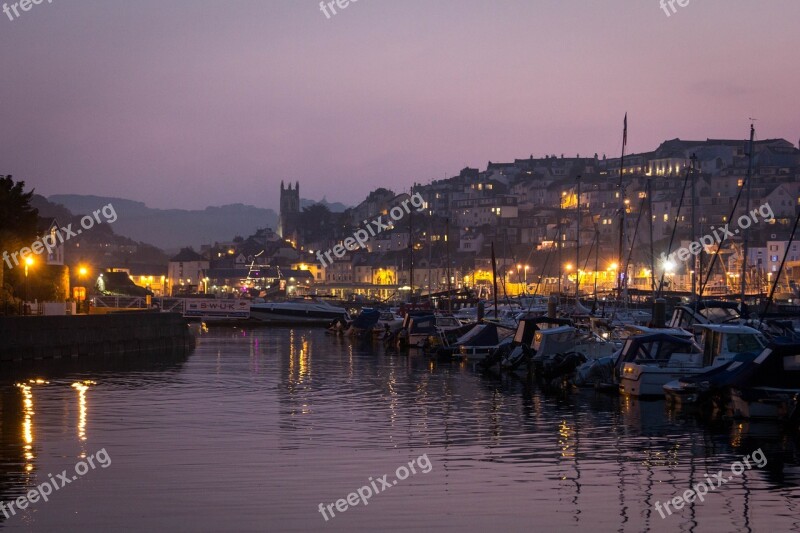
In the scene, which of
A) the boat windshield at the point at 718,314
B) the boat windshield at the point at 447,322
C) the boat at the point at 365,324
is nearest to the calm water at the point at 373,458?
the boat windshield at the point at 718,314

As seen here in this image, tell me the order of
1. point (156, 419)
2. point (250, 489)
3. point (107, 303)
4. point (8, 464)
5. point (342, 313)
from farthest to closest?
1. point (342, 313)
2. point (107, 303)
3. point (156, 419)
4. point (8, 464)
5. point (250, 489)

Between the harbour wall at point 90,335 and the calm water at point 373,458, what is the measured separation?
8.76 m

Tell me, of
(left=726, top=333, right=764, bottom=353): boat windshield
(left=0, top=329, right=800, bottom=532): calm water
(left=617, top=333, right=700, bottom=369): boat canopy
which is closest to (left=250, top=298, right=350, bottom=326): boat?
(left=0, top=329, right=800, bottom=532): calm water

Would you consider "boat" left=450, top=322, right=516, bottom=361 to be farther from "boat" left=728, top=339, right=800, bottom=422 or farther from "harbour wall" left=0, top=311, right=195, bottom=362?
"boat" left=728, top=339, right=800, bottom=422

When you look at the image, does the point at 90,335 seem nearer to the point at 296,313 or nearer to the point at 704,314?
the point at 704,314

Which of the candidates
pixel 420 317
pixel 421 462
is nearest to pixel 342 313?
pixel 420 317

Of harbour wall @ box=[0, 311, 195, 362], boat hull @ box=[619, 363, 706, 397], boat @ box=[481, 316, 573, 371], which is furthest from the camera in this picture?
harbour wall @ box=[0, 311, 195, 362]

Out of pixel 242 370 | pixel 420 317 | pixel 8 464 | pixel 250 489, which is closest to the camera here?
pixel 250 489

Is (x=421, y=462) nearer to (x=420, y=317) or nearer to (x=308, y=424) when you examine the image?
(x=308, y=424)

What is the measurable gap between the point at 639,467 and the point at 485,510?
604cm

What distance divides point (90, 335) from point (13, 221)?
10.2 meters

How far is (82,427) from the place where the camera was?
31359 mm

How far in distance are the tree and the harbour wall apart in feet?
18.3

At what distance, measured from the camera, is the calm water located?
65.5 ft
